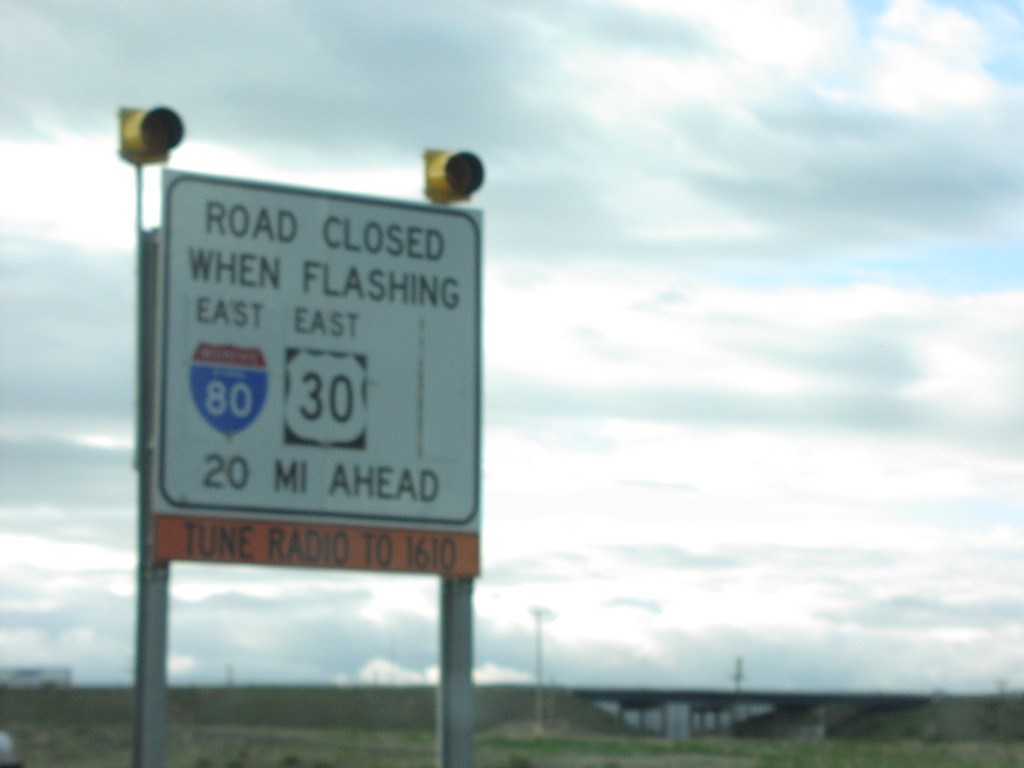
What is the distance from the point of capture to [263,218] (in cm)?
947

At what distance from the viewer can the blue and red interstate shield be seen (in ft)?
29.9

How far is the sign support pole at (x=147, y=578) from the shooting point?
852 cm

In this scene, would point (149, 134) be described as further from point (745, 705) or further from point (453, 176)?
point (745, 705)

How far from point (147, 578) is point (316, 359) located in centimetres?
170

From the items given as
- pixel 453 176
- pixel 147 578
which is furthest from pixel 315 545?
pixel 453 176

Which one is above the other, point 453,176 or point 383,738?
point 453,176

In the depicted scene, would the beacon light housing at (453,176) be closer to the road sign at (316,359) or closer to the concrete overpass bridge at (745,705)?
the road sign at (316,359)

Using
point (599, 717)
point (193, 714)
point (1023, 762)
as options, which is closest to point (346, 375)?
point (1023, 762)

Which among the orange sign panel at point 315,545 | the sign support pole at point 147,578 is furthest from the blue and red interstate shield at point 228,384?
the orange sign panel at point 315,545

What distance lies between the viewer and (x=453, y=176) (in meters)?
10.1

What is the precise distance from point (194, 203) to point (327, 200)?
0.88 m

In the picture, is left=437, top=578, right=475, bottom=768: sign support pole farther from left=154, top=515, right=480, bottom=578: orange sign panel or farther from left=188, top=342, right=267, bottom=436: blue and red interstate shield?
left=188, top=342, right=267, bottom=436: blue and red interstate shield

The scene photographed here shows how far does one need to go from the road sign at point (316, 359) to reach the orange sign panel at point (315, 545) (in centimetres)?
4

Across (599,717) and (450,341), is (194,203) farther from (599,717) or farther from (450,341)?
(599,717)
